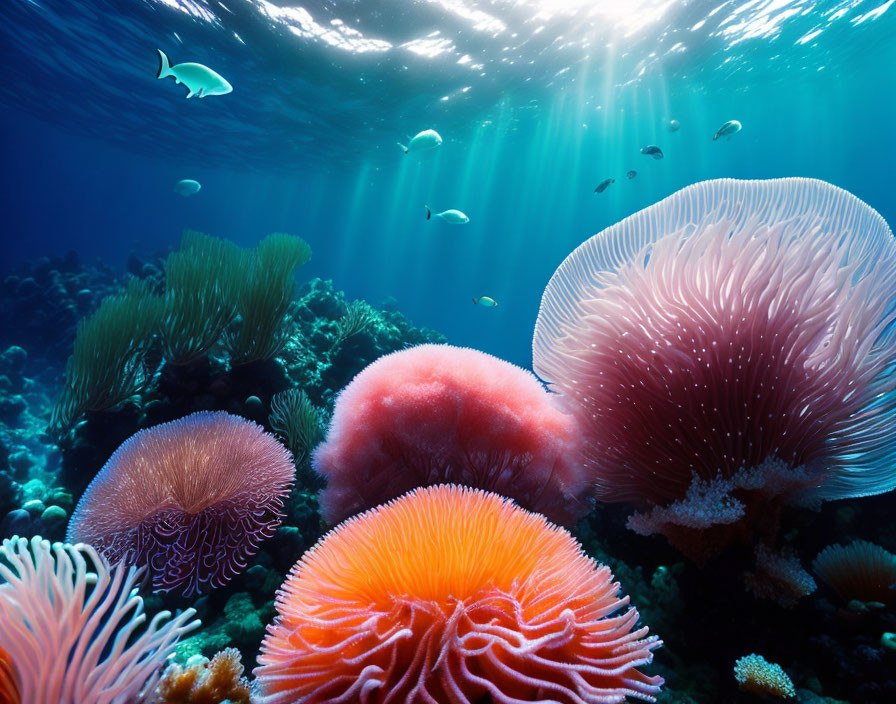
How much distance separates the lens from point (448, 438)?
8.57 ft

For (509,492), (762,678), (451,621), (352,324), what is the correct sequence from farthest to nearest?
1. (352,324)
2. (509,492)
3. (762,678)
4. (451,621)

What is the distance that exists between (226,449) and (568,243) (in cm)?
9793

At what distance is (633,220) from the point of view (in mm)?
2584

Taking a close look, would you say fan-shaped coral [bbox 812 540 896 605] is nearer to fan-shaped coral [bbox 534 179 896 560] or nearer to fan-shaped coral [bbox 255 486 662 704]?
fan-shaped coral [bbox 534 179 896 560]

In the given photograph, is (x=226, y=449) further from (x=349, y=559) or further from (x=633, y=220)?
(x=633, y=220)

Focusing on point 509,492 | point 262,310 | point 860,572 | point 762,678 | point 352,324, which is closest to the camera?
point 762,678

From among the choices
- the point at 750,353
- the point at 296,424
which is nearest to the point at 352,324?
the point at 296,424

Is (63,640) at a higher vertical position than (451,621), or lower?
lower

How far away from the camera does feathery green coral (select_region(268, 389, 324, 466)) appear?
4.96 meters

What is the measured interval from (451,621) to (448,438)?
1376 millimetres

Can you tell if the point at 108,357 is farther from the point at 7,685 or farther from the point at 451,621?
the point at 451,621

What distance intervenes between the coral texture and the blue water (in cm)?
1931

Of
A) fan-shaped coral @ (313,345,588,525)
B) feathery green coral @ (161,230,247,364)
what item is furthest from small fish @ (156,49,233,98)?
fan-shaped coral @ (313,345,588,525)

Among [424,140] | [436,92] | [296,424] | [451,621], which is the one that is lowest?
[296,424]
